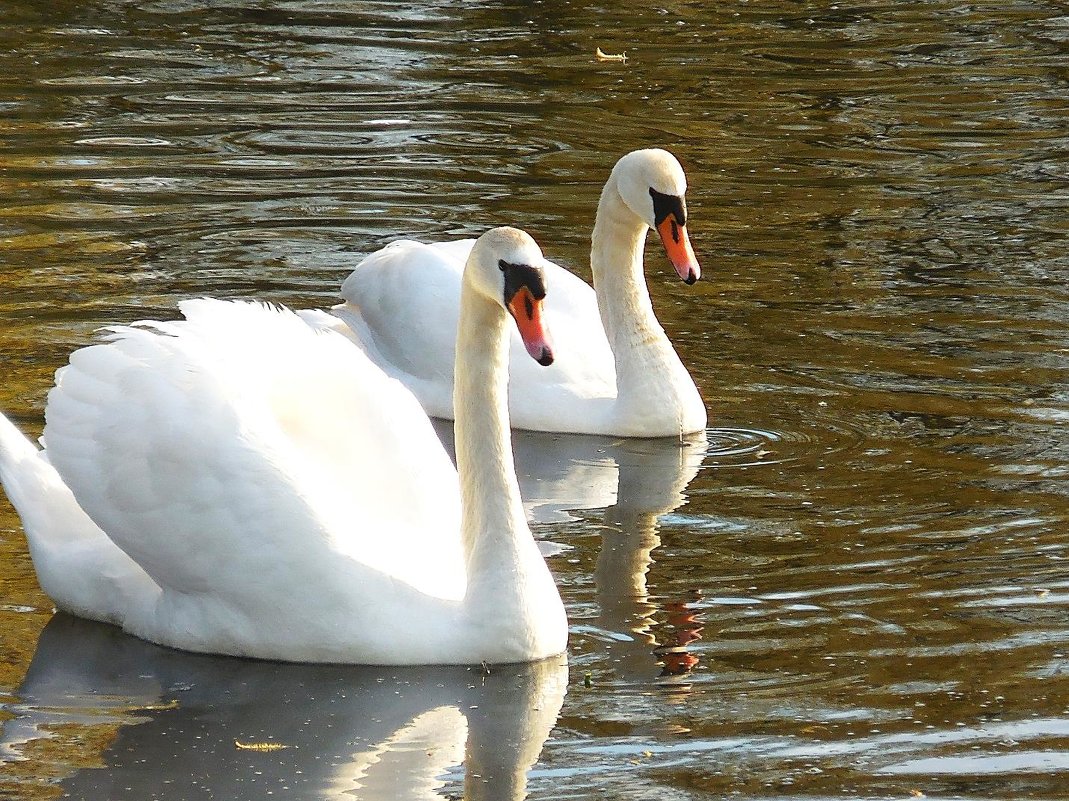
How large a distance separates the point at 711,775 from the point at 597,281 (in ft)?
16.1

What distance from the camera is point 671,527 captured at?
8562 mm

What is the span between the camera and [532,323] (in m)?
6.86

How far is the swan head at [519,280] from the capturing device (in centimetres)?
683

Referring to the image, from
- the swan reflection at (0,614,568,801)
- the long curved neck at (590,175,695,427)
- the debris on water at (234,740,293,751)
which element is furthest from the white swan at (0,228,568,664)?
the long curved neck at (590,175,695,427)

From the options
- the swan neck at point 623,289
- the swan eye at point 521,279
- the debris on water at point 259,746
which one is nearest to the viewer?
the debris on water at point 259,746

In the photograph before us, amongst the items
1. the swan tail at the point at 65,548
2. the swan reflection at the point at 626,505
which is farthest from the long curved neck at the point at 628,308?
the swan tail at the point at 65,548

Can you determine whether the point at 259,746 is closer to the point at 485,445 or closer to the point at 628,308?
the point at 485,445

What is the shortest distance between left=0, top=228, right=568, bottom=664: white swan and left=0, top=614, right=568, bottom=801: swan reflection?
11cm

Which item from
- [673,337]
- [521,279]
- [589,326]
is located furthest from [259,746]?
[673,337]

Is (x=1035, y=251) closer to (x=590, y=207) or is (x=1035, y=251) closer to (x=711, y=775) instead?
(x=590, y=207)

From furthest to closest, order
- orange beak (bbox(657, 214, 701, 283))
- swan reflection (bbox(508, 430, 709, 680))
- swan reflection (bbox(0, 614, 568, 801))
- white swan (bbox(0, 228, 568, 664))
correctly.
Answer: orange beak (bbox(657, 214, 701, 283)) → swan reflection (bbox(508, 430, 709, 680)) → white swan (bbox(0, 228, 568, 664)) → swan reflection (bbox(0, 614, 568, 801))

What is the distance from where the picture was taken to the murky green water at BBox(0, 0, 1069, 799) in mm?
6391

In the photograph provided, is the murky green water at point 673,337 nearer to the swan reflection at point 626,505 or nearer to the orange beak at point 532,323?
the swan reflection at point 626,505

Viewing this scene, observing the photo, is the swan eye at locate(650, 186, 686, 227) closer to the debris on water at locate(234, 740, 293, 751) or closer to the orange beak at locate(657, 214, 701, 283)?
the orange beak at locate(657, 214, 701, 283)
